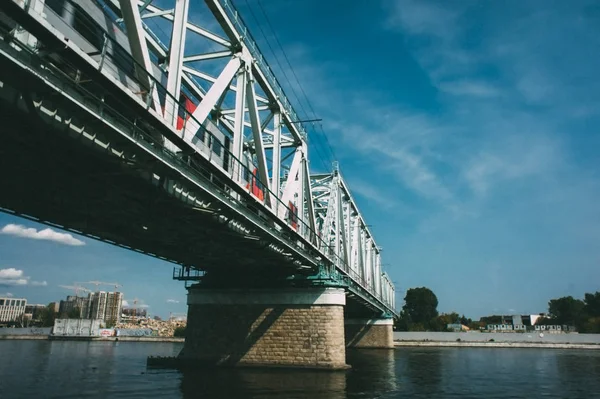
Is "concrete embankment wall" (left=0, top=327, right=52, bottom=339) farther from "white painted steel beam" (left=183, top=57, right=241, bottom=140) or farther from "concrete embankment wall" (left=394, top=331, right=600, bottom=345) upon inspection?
"white painted steel beam" (left=183, top=57, right=241, bottom=140)

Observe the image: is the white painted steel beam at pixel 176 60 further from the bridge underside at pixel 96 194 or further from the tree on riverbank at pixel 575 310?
the tree on riverbank at pixel 575 310

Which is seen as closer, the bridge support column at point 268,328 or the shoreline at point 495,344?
the bridge support column at point 268,328

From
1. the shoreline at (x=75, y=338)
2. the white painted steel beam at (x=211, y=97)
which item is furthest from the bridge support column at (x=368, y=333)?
the white painted steel beam at (x=211, y=97)

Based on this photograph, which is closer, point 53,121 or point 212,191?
point 53,121

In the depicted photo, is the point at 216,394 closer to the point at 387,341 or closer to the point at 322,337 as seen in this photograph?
the point at 322,337

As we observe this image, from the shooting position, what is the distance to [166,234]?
81.3 ft

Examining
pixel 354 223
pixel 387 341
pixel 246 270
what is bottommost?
pixel 387 341

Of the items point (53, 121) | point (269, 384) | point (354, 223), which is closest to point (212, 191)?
point (53, 121)

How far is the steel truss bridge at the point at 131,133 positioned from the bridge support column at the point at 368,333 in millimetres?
51090

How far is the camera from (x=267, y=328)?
112 feet

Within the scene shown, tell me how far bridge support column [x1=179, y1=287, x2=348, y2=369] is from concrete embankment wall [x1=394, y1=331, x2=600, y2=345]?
72.7m

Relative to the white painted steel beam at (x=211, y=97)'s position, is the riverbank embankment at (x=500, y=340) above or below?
below

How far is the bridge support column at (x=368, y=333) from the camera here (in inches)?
3081

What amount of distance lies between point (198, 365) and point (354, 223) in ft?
113
